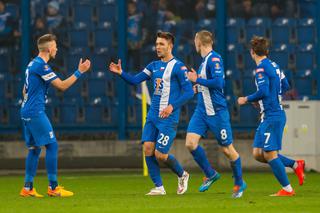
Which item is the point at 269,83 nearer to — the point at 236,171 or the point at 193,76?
the point at 193,76

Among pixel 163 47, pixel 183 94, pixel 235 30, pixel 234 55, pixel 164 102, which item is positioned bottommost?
pixel 164 102

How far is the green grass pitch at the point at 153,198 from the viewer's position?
14.1 metres

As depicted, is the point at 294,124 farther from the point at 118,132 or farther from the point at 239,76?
the point at 118,132

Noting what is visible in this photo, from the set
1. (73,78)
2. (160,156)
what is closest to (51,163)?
(73,78)

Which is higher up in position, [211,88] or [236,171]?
[211,88]

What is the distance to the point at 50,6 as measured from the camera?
2642 cm

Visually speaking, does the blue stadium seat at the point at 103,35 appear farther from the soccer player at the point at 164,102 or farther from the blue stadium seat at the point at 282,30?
the soccer player at the point at 164,102

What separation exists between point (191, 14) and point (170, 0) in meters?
0.53

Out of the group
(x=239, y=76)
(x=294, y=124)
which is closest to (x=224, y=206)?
(x=294, y=124)

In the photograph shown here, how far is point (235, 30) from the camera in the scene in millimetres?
26094

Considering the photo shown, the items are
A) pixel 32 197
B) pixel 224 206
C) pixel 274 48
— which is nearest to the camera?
pixel 224 206

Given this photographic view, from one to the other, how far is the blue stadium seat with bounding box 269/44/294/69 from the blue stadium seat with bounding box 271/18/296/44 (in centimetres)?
11

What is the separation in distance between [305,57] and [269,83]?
993 centimetres

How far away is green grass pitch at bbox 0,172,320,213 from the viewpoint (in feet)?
46.2
